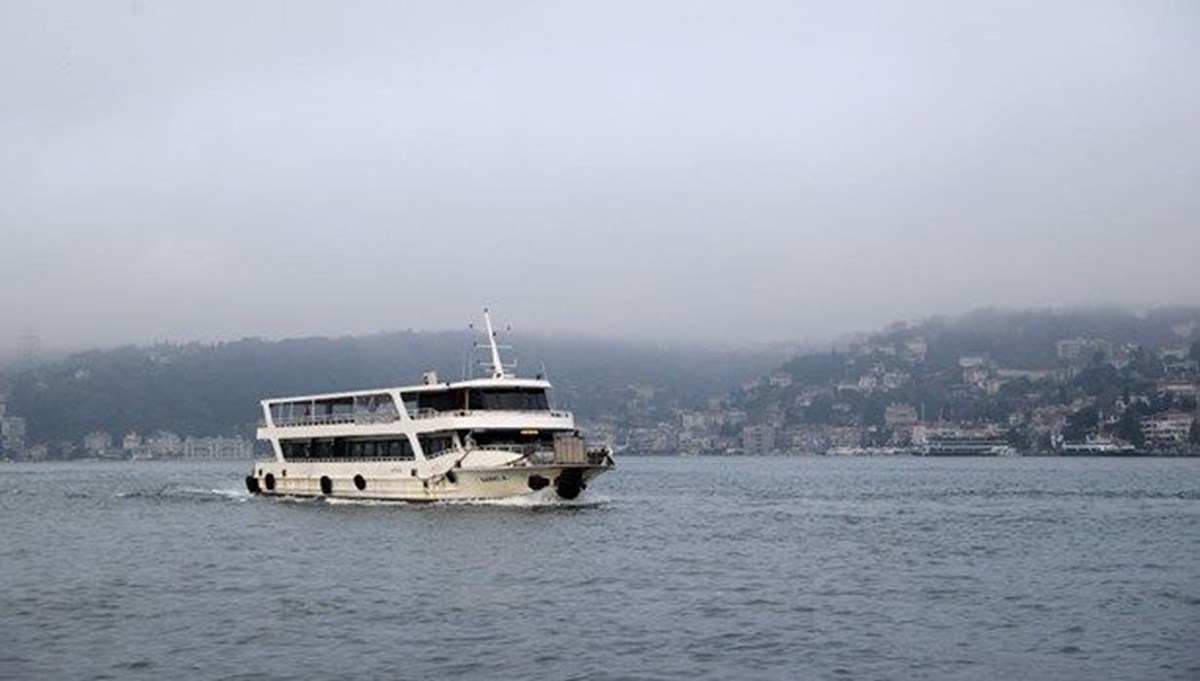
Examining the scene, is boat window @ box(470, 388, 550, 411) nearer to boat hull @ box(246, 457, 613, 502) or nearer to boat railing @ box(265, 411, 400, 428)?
boat hull @ box(246, 457, 613, 502)

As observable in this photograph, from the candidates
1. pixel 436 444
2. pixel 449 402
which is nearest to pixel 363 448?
pixel 436 444

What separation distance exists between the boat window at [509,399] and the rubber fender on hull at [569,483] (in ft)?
13.4

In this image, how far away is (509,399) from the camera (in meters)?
61.6

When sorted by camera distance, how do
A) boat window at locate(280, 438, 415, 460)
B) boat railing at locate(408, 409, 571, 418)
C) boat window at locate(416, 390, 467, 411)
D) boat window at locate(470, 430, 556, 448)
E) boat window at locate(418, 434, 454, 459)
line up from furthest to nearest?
boat window at locate(280, 438, 415, 460) < boat window at locate(418, 434, 454, 459) < boat window at locate(416, 390, 467, 411) < boat window at locate(470, 430, 556, 448) < boat railing at locate(408, 409, 571, 418)

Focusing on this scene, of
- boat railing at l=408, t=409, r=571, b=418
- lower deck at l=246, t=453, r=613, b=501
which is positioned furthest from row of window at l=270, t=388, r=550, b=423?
lower deck at l=246, t=453, r=613, b=501

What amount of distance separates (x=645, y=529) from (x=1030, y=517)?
72.1 feet

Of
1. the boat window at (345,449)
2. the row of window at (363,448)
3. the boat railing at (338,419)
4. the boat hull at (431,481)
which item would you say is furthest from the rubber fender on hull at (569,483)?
the boat railing at (338,419)

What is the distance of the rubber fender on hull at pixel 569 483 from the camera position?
5933cm

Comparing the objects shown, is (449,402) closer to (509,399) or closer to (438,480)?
(509,399)

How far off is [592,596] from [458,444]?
86.7 feet

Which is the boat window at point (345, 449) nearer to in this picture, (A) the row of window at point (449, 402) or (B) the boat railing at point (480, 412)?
(A) the row of window at point (449, 402)

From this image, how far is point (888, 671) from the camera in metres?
25.0

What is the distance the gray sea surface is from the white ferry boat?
118 centimetres

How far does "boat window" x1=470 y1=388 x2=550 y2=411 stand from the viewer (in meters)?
61.0
